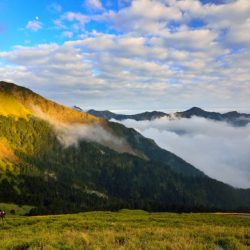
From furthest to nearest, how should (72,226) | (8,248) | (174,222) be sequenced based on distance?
(174,222) → (72,226) → (8,248)

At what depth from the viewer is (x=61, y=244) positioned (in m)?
25.8

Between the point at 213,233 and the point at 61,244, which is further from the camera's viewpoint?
the point at 213,233

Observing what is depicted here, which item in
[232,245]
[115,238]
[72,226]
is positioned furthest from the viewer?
[72,226]

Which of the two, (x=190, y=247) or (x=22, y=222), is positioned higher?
(x=190, y=247)

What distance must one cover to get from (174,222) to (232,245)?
2222cm

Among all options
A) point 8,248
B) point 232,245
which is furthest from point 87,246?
point 232,245

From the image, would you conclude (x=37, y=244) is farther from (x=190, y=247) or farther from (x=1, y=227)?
(x=1, y=227)

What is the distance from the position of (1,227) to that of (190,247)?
31248mm

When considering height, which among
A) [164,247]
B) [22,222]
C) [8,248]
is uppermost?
[164,247]

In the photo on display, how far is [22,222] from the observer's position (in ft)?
161

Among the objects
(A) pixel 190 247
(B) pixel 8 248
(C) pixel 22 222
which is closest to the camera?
(A) pixel 190 247

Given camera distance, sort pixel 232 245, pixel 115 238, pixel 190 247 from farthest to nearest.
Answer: pixel 115 238 < pixel 232 245 < pixel 190 247

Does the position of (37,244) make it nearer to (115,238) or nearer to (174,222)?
(115,238)

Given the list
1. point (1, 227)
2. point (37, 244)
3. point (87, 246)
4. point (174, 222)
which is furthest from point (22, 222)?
point (87, 246)
